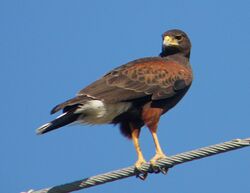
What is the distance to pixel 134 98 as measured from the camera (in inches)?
350

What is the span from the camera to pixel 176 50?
34.6ft

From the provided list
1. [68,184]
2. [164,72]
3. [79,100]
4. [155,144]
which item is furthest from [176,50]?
[68,184]

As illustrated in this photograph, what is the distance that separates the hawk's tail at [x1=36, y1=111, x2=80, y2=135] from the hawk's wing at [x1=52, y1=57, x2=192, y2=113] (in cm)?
30

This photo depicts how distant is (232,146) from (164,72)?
355 centimetres

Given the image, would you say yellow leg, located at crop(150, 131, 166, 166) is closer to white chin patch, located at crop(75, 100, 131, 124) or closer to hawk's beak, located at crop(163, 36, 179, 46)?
→ white chin patch, located at crop(75, 100, 131, 124)

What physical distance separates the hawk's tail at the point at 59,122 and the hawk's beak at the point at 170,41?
2.68 m

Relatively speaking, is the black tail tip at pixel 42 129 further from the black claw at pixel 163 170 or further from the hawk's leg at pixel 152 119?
the hawk's leg at pixel 152 119

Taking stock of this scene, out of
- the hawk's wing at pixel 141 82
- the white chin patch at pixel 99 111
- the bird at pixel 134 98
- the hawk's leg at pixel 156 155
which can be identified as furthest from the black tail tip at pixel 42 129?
the hawk's leg at pixel 156 155

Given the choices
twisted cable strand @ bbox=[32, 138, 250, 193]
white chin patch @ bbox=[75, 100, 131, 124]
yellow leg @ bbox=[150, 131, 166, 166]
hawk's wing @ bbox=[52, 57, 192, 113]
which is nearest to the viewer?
twisted cable strand @ bbox=[32, 138, 250, 193]

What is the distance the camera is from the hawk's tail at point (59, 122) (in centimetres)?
782

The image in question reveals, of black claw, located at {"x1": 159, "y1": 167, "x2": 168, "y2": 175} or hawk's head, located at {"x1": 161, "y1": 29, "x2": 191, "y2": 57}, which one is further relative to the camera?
hawk's head, located at {"x1": 161, "y1": 29, "x2": 191, "y2": 57}

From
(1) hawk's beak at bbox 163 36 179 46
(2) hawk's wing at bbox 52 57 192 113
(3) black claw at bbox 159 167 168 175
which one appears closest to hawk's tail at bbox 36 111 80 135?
(2) hawk's wing at bbox 52 57 192 113

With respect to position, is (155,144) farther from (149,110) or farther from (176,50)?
(176,50)

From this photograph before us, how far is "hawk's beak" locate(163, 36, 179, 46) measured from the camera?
34.2 feet
